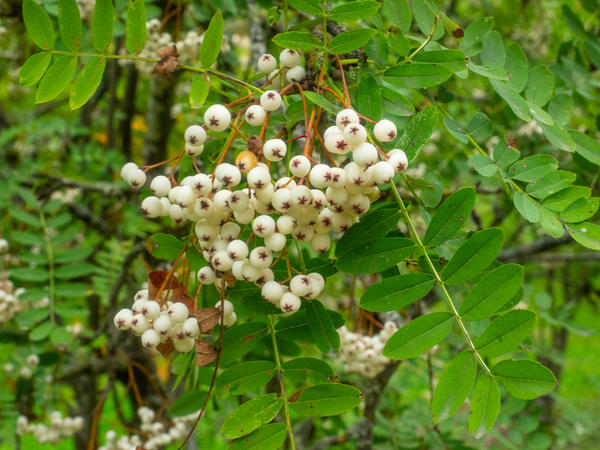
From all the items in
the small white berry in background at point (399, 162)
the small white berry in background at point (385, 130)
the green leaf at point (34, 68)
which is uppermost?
the small white berry in background at point (385, 130)

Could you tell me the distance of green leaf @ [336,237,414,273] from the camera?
92 cm

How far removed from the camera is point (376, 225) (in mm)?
925

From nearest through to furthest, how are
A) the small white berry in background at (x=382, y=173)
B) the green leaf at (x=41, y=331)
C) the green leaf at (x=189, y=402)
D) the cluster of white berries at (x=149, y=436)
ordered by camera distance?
the small white berry in background at (x=382, y=173), the green leaf at (x=189, y=402), the green leaf at (x=41, y=331), the cluster of white berries at (x=149, y=436)

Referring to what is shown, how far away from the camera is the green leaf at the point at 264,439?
0.92 m

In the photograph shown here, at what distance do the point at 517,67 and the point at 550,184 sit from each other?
14.7 inches

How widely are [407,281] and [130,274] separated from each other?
1.84 metres

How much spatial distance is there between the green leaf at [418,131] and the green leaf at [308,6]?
262 millimetres

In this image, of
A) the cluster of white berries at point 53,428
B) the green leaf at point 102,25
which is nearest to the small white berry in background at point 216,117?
the green leaf at point 102,25

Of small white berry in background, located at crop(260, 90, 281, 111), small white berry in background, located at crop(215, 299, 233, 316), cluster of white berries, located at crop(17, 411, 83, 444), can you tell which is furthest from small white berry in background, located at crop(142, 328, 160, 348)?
cluster of white berries, located at crop(17, 411, 83, 444)

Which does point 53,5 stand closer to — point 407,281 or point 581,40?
point 407,281

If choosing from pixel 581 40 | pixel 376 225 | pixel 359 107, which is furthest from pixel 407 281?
pixel 581 40

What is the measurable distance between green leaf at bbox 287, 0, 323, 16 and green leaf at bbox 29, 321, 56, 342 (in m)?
1.53

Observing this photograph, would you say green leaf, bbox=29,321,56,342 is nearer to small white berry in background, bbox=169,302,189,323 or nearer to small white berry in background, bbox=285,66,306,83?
small white berry in background, bbox=169,302,189,323

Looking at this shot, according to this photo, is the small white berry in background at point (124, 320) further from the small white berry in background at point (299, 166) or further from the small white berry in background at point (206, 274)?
the small white berry in background at point (299, 166)
